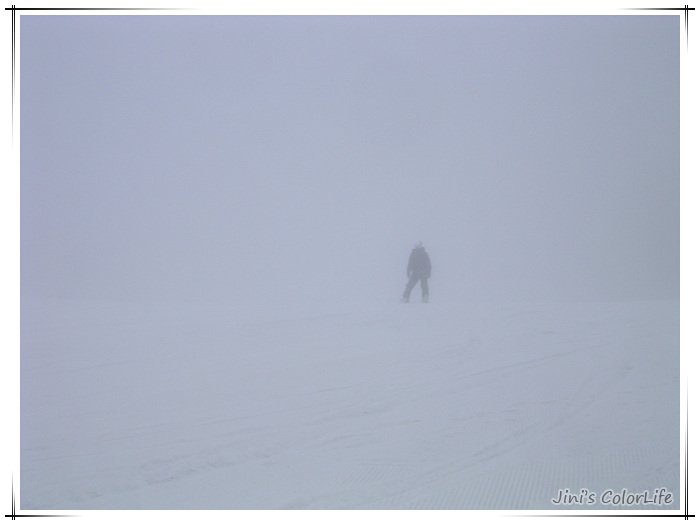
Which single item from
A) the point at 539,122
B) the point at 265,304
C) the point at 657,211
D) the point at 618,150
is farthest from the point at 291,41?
the point at 265,304

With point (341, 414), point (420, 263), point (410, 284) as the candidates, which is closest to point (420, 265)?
point (420, 263)

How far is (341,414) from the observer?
6469 mm

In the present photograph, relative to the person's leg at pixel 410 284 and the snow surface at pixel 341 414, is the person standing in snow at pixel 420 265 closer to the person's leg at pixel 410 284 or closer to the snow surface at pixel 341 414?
the person's leg at pixel 410 284

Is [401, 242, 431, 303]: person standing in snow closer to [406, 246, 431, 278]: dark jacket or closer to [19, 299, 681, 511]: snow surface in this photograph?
[406, 246, 431, 278]: dark jacket

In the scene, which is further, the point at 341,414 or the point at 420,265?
the point at 420,265

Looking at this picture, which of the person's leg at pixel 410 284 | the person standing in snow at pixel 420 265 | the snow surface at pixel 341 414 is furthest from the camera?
the person's leg at pixel 410 284

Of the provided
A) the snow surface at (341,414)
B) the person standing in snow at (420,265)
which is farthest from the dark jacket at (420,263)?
the snow surface at (341,414)

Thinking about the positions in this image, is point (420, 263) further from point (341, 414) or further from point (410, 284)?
point (341, 414)

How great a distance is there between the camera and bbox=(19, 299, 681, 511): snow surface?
5.37 m

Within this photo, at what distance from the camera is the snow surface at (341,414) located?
5.37 metres

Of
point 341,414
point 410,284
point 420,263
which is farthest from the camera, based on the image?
point 410,284

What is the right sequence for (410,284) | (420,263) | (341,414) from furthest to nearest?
(410,284) < (420,263) < (341,414)

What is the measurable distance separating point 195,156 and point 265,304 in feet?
163

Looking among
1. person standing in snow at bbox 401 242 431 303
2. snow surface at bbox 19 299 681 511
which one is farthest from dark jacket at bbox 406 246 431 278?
snow surface at bbox 19 299 681 511
